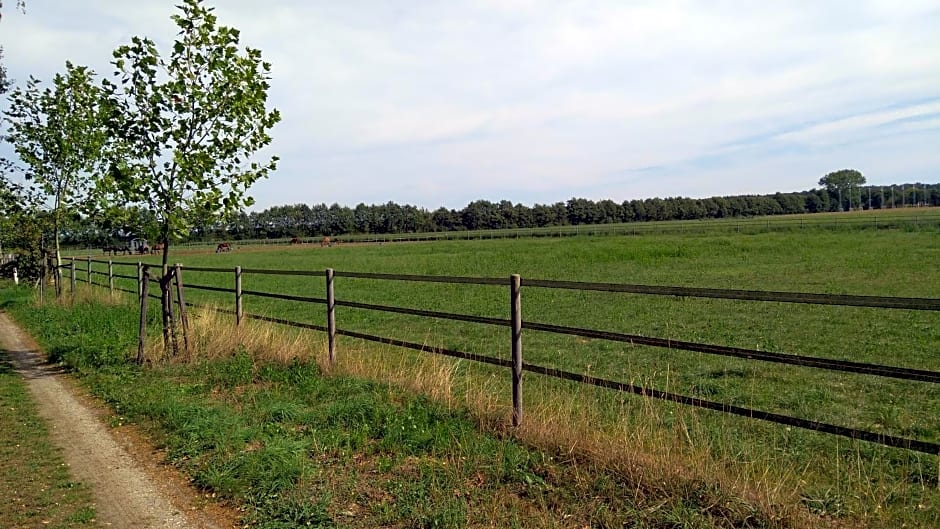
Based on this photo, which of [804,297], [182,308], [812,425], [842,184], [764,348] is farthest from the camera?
[842,184]

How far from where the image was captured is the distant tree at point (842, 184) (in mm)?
161000

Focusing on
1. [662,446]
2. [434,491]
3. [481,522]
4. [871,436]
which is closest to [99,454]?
[434,491]

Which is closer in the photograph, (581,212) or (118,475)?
(118,475)

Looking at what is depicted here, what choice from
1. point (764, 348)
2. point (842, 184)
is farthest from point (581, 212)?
point (764, 348)

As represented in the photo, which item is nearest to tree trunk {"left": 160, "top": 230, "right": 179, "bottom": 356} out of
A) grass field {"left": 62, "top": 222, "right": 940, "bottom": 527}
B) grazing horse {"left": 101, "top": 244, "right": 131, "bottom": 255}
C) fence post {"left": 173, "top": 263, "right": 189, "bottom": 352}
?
fence post {"left": 173, "top": 263, "right": 189, "bottom": 352}

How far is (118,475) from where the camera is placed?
5.29 meters

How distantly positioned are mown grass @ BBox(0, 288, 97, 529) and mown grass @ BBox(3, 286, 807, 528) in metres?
0.75

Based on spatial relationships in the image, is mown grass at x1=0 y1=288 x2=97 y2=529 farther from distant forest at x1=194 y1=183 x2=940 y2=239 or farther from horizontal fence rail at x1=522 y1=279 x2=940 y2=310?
distant forest at x1=194 y1=183 x2=940 y2=239

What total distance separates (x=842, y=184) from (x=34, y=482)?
186m

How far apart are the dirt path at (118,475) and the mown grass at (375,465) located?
0.20 meters

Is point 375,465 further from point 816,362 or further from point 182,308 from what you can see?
point 182,308

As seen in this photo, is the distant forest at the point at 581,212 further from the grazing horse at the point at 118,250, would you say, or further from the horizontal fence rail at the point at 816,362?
the horizontal fence rail at the point at 816,362

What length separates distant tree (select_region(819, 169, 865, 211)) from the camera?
6339 inches

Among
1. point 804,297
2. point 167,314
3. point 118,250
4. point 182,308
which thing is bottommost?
point 167,314
